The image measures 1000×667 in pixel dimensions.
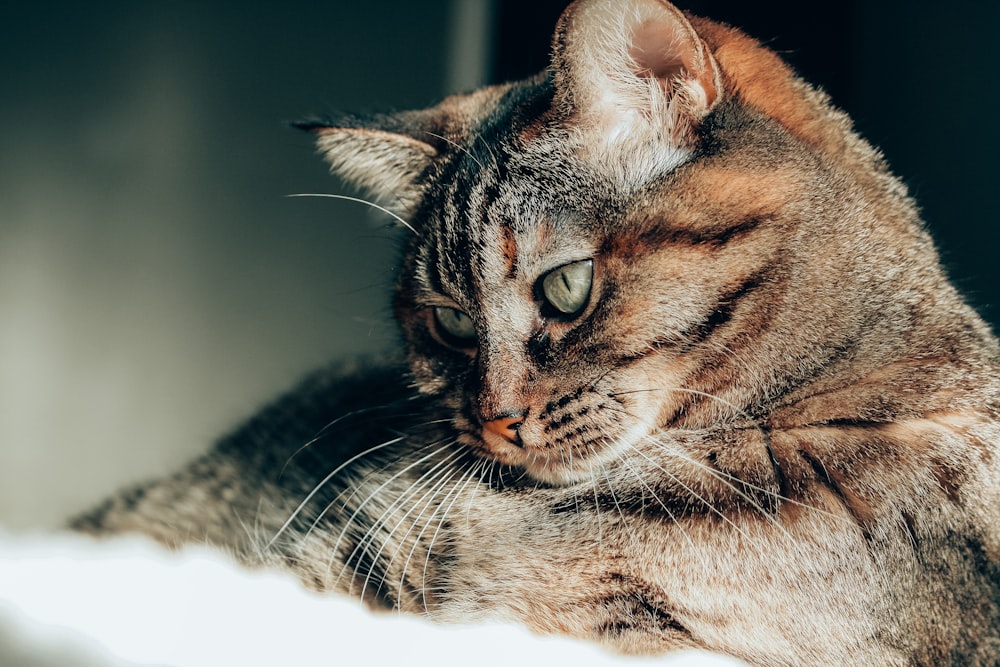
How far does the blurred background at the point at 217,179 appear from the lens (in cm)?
108

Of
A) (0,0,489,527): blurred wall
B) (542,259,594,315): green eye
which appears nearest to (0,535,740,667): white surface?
(542,259,594,315): green eye

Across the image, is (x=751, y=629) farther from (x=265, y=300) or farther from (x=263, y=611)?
(x=265, y=300)

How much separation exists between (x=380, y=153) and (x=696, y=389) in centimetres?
51

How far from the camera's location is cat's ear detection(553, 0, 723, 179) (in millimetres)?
719

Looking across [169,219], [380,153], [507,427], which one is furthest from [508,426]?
[169,219]

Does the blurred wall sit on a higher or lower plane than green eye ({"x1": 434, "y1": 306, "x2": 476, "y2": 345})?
higher

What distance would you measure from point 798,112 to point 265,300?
3.92ft

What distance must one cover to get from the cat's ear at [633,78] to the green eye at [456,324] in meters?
0.23

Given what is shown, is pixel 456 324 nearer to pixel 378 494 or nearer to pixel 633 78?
pixel 378 494

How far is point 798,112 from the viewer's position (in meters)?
0.84

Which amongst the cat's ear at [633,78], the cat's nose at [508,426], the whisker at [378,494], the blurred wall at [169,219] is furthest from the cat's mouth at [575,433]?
the blurred wall at [169,219]

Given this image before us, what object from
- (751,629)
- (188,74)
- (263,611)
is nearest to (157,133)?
(188,74)

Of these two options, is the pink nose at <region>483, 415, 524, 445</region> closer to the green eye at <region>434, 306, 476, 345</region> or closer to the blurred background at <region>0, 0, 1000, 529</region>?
the green eye at <region>434, 306, 476, 345</region>

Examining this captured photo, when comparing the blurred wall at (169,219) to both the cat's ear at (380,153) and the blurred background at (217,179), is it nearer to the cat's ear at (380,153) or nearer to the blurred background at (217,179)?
the blurred background at (217,179)
